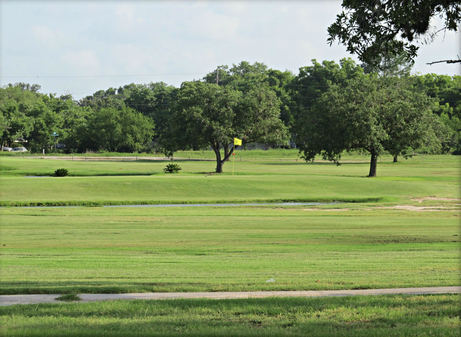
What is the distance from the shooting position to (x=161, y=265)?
546 inches

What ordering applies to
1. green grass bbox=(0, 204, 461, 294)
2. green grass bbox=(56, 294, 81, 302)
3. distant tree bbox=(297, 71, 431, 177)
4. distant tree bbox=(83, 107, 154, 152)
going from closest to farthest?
green grass bbox=(56, 294, 81, 302) → green grass bbox=(0, 204, 461, 294) → distant tree bbox=(297, 71, 431, 177) → distant tree bbox=(83, 107, 154, 152)

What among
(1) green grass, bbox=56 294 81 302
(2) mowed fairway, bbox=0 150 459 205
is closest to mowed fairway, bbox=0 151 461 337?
(2) mowed fairway, bbox=0 150 459 205

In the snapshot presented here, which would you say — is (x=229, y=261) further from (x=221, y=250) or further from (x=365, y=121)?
(x=365, y=121)

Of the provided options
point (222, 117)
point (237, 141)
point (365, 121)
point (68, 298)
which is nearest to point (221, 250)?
point (68, 298)

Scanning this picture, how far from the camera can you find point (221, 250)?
56.8 ft

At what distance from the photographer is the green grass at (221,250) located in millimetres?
11156

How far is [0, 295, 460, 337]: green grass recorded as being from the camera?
6879 millimetres

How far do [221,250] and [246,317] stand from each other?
9.56m

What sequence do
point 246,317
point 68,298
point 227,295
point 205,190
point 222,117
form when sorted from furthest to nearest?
point 222,117 < point 205,190 < point 227,295 < point 68,298 < point 246,317

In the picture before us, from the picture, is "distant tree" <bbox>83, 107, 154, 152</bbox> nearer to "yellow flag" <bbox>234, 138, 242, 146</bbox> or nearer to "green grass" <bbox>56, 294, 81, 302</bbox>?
"yellow flag" <bbox>234, 138, 242, 146</bbox>

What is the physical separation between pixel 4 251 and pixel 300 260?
27.2 feet

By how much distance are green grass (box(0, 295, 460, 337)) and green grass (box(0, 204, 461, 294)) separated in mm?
1736

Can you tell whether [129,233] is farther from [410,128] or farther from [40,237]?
[410,128]

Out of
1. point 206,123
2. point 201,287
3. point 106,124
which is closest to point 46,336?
point 201,287
